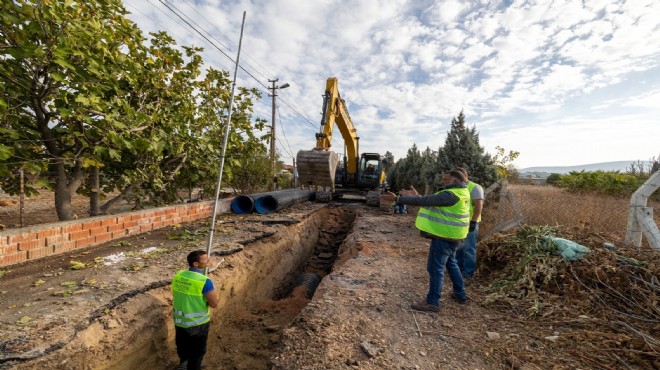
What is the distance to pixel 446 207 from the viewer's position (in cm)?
357

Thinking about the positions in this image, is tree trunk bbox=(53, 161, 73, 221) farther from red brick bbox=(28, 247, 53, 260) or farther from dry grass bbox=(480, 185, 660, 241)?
dry grass bbox=(480, 185, 660, 241)

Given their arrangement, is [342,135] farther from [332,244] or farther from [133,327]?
[133,327]

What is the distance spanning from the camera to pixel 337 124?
454 inches

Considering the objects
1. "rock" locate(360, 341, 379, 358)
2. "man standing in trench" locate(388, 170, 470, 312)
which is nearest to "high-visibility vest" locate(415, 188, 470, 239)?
"man standing in trench" locate(388, 170, 470, 312)

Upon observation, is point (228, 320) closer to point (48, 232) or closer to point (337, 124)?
point (48, 232)

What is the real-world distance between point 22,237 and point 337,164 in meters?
8.36

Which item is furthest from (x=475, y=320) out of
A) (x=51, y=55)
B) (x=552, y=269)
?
(x=51, y=55)

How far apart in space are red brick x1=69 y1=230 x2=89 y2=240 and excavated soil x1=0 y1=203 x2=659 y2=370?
0.26 metres

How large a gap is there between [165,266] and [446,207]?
12.6ft

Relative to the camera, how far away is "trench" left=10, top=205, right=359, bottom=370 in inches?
108

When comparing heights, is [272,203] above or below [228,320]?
above

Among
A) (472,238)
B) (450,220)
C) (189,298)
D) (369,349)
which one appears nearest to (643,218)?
(472,238)

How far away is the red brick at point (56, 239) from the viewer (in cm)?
418

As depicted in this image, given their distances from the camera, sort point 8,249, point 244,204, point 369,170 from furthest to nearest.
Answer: point 369,170 < point 244,204 < point 8,249
